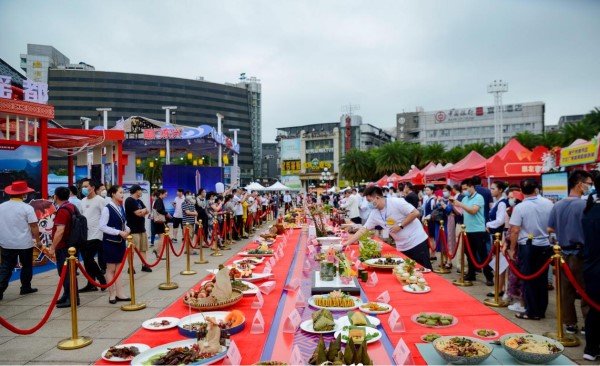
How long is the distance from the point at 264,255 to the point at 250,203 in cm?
1185

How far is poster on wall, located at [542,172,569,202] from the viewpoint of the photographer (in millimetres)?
8734

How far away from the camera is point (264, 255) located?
6.20 metres

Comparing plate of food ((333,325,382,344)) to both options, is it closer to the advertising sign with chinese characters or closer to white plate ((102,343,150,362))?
white plate ((102,343,150,362))

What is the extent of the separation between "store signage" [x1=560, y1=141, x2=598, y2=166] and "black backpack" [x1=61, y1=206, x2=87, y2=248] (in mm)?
10271

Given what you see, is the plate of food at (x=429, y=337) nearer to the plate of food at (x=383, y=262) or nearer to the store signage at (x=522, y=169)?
the plate of food at (x=383, y=262)

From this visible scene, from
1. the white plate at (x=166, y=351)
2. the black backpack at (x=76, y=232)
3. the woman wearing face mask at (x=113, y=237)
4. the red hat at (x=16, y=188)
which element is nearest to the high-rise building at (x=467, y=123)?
the woman wearing face mask at (x=113, y=237)

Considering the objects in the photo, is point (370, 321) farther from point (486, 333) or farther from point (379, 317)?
point (486, 333)

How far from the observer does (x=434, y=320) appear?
306cm

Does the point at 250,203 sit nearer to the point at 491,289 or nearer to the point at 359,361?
the point at 491,289

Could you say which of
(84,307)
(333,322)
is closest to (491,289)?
(333,322)

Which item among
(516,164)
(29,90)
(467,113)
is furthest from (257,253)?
(467,113)

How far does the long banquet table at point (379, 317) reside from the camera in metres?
2.61

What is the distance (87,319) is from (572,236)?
616 cm

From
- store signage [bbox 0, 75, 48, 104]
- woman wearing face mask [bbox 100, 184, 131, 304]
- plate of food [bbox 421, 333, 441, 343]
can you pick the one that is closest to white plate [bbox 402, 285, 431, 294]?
plate of food [bbox 421, 333, 441, 343]
